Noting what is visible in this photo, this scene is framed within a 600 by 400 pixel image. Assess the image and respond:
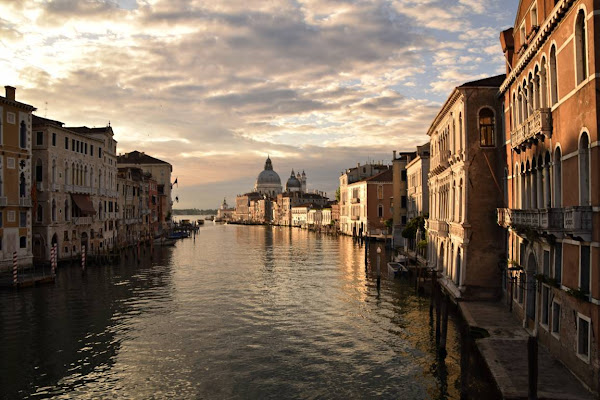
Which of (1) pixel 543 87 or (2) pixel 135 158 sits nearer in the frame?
(1) pixel 543 87

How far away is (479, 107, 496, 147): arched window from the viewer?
2178cm

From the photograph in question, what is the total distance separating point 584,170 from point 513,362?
5.32 metres

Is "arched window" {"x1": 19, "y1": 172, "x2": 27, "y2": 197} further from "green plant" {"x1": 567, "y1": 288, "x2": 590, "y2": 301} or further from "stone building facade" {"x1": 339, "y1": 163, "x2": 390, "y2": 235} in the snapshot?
"stone building facade" {"x1": 339, "y1": 163, "x2": 390, "y2": 235}

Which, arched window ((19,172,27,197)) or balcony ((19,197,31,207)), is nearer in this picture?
balcony ((19,197,31,207))

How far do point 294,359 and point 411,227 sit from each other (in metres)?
29.3

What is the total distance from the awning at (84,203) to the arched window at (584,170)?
37.6 metres

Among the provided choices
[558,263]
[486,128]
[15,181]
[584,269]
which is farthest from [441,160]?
[15,181]

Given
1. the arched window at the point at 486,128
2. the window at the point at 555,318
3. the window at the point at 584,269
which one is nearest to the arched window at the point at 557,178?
the window at the point at 584,269

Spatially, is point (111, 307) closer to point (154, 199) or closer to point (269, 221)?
point (154, 199)

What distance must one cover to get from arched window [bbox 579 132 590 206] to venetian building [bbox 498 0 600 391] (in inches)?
0.8

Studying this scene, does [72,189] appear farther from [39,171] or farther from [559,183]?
[559,183]

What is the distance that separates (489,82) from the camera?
22.2m

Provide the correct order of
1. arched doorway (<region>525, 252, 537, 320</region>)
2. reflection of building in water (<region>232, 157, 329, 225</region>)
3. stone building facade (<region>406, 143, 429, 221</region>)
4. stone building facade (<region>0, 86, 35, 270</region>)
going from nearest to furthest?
arched doorway (<region>525, 252, 537, 320</region>) → stone building facade (<region>0, 86, 35, 270</region>) → stone building facade (<region>406, 143, 429, 221</region>) → reflection of building in water (<region>232, 157, 329, 225</region>)

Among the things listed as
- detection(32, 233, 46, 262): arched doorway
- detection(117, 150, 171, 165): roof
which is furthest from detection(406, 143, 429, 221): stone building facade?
detection(117, 150, 171, 165): roof
